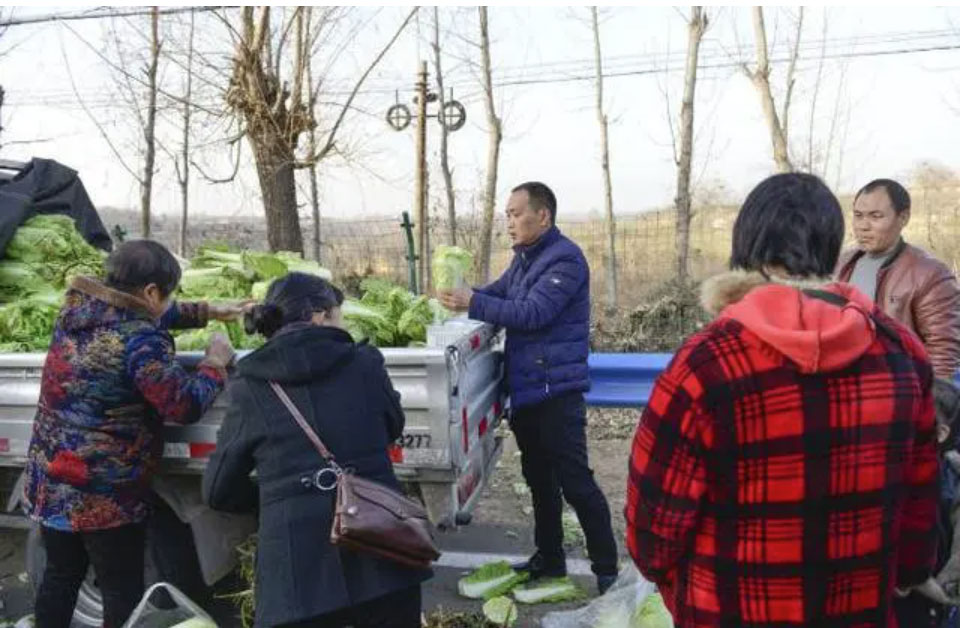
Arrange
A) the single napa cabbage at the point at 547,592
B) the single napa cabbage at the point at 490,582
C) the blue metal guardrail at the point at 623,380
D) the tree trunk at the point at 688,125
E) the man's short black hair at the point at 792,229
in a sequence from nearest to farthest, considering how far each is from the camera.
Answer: the man's short black hair at the point at 792,229 → the single napa cabbage at the point at 547,592 → the single napa cabbage at the point at 490,582 → the blue metal guardrail at the point at 623,380 → the tree trunk at the point at 688,125

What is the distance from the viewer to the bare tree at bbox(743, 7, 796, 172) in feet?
44.8

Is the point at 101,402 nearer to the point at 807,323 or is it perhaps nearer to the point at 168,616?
the point at 168,616

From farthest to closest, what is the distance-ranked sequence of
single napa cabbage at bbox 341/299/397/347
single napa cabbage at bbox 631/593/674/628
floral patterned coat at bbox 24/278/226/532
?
single napa cabbage at bbox 341/299/397/347
single napa cabbage at bbox 631/593/674/628
floral patterned coat at bbox 24/278/226/532

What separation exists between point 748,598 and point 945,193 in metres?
23.0

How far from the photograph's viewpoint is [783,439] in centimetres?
192

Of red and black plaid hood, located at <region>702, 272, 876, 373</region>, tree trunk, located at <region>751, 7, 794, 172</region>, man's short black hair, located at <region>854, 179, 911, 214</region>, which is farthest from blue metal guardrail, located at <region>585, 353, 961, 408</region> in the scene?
tree trunk, located at <region>751, 7, 794, 172</region>

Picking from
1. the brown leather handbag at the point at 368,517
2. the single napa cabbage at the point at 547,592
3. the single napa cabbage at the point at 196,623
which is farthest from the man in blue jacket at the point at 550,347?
the single napa cabbage at the point at 196,623

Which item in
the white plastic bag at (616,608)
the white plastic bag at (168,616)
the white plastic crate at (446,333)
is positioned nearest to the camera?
the white plastic bag at (168,616)

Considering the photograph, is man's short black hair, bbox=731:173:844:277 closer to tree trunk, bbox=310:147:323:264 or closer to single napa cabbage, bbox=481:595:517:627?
single napa cabbage, bbox=481:595:517:627

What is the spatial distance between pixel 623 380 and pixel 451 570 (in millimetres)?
1940

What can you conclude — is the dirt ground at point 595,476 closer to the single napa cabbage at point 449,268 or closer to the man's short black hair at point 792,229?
the single napa cabbage at point 449,268

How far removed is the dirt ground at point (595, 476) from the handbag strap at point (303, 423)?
2719 millimetres

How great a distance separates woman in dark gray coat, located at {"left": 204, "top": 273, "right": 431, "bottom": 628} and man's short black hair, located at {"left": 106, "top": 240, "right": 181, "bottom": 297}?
Result: 0.73 metres

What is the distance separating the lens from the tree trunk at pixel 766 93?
13641mm
